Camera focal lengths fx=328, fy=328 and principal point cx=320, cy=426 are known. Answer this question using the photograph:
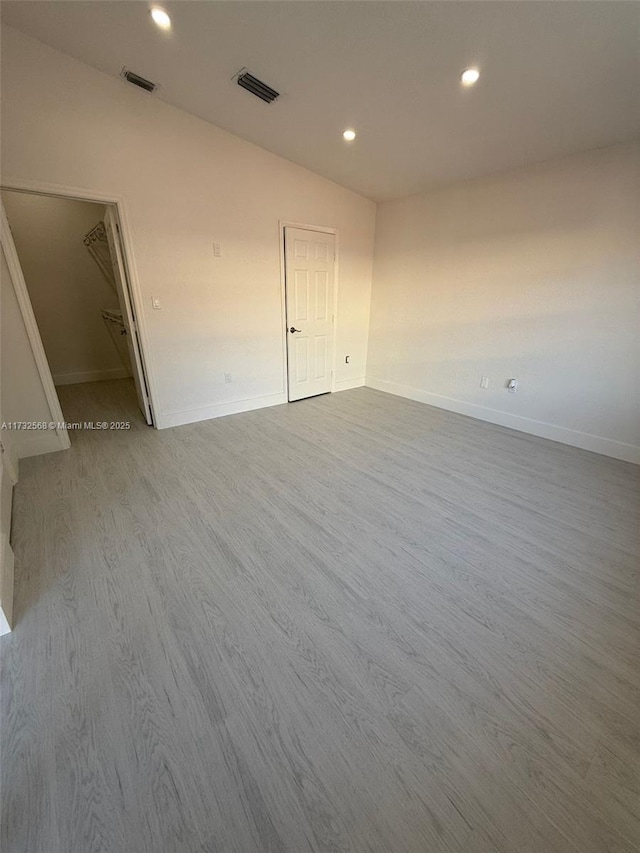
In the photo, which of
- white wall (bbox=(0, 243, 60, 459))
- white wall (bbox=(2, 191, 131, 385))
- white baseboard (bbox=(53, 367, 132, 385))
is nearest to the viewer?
white wall (bbox=(0, 243, 60, 459))

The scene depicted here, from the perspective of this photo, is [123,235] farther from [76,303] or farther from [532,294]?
[532,294]

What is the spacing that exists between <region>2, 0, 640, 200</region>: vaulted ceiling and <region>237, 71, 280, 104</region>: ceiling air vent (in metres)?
0.07

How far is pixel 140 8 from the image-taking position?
195 centimetres

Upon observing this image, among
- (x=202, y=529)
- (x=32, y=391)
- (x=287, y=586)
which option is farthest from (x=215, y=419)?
(x=287, y=586)

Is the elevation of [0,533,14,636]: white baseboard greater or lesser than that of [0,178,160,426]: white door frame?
lesser

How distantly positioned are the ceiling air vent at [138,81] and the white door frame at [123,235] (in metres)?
0.82

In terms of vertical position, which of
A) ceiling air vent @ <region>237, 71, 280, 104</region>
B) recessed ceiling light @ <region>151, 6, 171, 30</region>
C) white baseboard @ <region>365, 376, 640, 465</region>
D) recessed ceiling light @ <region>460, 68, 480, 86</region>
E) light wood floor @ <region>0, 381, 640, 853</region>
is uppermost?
recessed ceiling light @ <region>151, 6, 171, 30</region>

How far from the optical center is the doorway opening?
4285mm

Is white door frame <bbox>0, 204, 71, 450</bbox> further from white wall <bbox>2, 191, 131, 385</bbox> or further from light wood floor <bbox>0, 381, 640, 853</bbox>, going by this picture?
white wall <bbox>2, 191, 131, 385</bbox>

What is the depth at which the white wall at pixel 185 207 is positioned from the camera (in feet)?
7.98

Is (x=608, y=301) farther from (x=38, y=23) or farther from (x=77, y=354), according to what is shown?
(x=77, y=354)

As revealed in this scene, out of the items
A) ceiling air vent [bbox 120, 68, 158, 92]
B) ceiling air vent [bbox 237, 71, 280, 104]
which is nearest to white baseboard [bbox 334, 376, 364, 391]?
ceiling air vent [bbox 237, 71, 280, 104]

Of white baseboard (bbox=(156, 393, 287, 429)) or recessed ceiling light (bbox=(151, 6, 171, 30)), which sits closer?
recessed ceiling light (bbox=(151, 6, 171, 30))

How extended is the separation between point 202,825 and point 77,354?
5.89 metres
